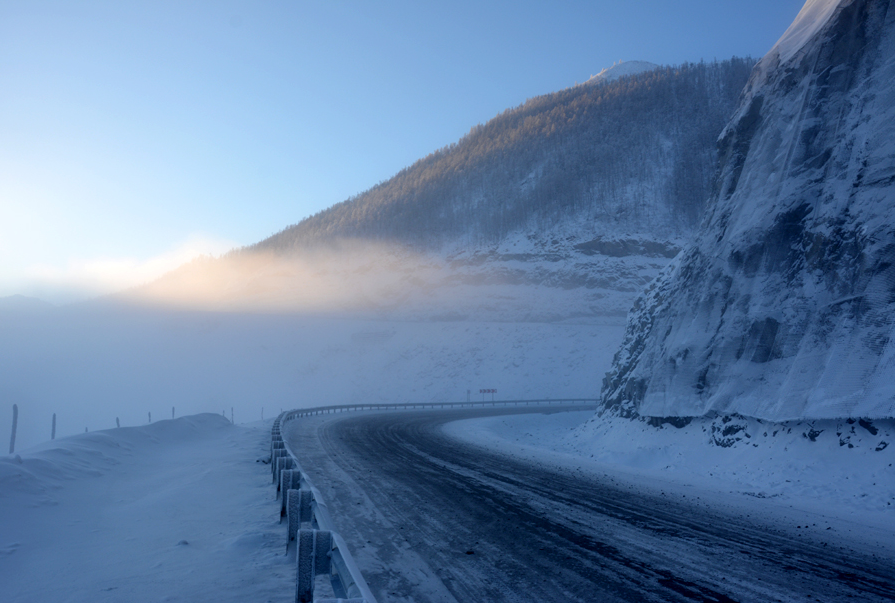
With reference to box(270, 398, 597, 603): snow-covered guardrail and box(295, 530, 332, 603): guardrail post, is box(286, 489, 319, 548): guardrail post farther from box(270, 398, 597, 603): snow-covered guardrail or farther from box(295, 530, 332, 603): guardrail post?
box(295, 530, 332, 603): guardrail post

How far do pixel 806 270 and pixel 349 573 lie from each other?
15.6m

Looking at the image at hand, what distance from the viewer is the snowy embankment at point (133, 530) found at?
513 cm

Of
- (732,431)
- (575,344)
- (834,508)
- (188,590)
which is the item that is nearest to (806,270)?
(732,431)

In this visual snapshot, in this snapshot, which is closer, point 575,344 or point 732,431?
point 732,431

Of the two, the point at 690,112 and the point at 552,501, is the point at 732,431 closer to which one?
the point at 552,501

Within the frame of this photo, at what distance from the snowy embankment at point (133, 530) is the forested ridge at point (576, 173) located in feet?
242

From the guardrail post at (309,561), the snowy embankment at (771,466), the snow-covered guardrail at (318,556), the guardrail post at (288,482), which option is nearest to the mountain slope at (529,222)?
the snowy embankment at (771,466)

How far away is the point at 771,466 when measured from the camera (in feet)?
39.1

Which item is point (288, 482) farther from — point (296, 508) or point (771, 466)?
point (771, 466)

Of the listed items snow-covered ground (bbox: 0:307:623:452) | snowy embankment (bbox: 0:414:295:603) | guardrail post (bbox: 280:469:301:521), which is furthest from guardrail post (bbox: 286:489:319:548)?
snow-covered ground (bbox: 0:307:623:452)

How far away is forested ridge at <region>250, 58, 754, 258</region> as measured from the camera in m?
81.1

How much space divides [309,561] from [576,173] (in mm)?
89861

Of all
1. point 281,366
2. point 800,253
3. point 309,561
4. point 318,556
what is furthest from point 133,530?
point 281,366

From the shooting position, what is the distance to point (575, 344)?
60.5 meters
